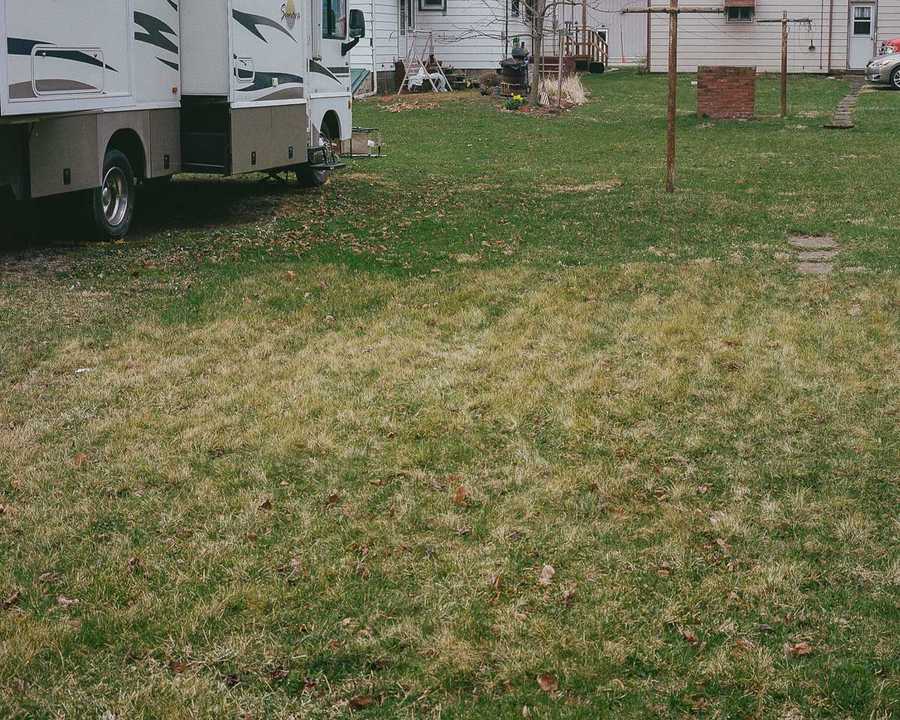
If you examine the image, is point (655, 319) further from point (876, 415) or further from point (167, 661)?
point (167, 661)

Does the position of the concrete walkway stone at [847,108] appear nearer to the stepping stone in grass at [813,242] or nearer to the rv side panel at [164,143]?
the stepping stone in grass at [813,242]

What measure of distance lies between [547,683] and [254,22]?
35.6 feet

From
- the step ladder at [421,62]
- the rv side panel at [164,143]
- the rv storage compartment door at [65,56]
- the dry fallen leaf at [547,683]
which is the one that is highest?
the step ladder at [421,62]

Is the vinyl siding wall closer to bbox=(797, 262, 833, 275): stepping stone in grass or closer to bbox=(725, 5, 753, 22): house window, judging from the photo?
bbox=(725, 5, 753, 22): house window

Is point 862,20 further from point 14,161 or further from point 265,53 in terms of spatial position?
point 14,161

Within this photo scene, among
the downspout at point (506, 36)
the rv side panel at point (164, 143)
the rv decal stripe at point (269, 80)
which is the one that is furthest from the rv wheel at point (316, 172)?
the downspout at point (506, 36)

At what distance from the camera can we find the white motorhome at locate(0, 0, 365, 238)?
10680mm

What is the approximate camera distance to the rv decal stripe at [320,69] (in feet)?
52.6

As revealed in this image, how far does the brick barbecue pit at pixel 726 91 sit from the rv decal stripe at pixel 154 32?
55.0 feet

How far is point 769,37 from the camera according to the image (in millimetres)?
40625


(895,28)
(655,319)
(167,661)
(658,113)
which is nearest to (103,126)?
(655,319)

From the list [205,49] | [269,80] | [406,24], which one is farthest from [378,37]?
[205,49]

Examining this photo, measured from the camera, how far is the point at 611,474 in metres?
6.19

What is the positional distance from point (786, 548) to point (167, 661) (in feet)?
8.24
